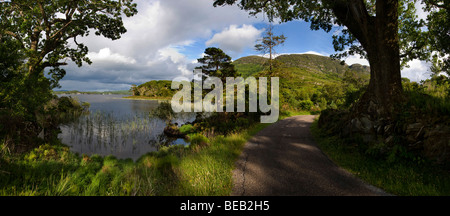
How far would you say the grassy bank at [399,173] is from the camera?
394 centimetres

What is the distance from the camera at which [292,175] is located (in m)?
5.00

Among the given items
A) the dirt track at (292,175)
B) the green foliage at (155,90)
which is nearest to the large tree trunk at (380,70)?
the dirt track at (292,175)

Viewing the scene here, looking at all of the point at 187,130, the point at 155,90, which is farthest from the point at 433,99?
the point at 155,90

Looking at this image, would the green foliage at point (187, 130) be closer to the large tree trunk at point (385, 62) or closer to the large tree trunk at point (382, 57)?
the large tree trunk at point (382, 57)

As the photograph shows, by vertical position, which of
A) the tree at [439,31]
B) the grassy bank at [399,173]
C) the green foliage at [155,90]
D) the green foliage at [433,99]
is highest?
the green foliage at [155,90]

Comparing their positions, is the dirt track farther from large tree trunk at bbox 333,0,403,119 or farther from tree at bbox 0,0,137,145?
tree at bbox 0,0,137,145

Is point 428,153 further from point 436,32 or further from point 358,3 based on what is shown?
point 436,32

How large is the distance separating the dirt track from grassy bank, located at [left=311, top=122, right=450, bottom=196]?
0.31 meters

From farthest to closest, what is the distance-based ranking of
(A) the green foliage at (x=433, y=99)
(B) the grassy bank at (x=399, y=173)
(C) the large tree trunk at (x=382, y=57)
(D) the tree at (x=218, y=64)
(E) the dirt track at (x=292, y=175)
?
(D) the tree at (x=218, y=64)
(C) the large tree trunk at (x=382, y=57)
(A) the green foliage at (x=433, y=99)
(E) the dirt track at (x=292, y=175)
(B) the grassy bank at (x=399, y=173)

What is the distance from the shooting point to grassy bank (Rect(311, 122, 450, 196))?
12.9ft

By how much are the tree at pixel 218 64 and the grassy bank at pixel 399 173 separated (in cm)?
3507

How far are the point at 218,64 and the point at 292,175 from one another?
128 feet

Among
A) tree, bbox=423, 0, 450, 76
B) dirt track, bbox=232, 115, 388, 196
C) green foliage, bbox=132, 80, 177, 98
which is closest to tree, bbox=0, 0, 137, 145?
dirt track, bbox=232, 115, 388, 196

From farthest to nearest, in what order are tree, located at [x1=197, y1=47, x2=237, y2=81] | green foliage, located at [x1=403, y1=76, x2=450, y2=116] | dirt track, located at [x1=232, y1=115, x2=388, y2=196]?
1. tree, located at [x1=197, y1=47, x2=237, y2=81]
2. green foliage, located at [x1=403, y1=76, x2=450, y2=116]
3. dirt track, located at [x1=232, y1=115, x2=388, y2=196]
